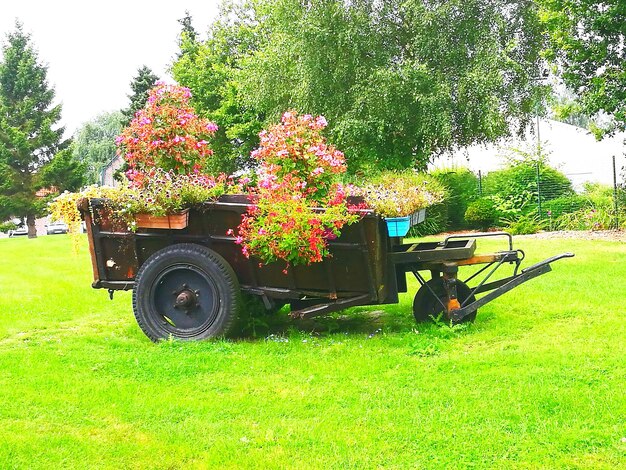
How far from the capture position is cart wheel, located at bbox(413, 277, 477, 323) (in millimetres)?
6594

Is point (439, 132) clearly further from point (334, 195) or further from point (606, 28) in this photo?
point (334, 195)

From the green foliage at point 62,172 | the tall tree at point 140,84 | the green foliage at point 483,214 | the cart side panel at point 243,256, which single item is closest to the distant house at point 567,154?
the green foliage at point 483,214

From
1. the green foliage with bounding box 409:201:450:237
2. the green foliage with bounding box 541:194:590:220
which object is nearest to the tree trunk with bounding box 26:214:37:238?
the green foliage with bounding box 409:201:450:237

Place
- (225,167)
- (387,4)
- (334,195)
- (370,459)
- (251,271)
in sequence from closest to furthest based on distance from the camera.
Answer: (370,459) < (334,195) < (251,271) < (387,4) < (225,167)

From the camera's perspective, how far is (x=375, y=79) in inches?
796

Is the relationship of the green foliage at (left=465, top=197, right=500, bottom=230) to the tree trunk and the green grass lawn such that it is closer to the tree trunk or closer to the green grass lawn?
the green grass lawn

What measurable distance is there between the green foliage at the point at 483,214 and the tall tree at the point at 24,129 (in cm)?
2736

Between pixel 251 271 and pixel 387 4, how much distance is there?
17.2 m

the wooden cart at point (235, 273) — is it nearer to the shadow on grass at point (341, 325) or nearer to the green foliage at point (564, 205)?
the shadow on grass at point (341, 325)

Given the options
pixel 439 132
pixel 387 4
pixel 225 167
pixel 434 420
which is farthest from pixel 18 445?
pixel 225 167

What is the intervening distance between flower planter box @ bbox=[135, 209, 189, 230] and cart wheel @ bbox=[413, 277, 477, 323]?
2514 mm

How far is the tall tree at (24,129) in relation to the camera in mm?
38575

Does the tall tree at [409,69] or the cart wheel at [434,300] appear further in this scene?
the tall tree at [409,69]

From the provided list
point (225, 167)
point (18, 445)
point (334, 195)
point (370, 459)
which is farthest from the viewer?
point (225, 167)
